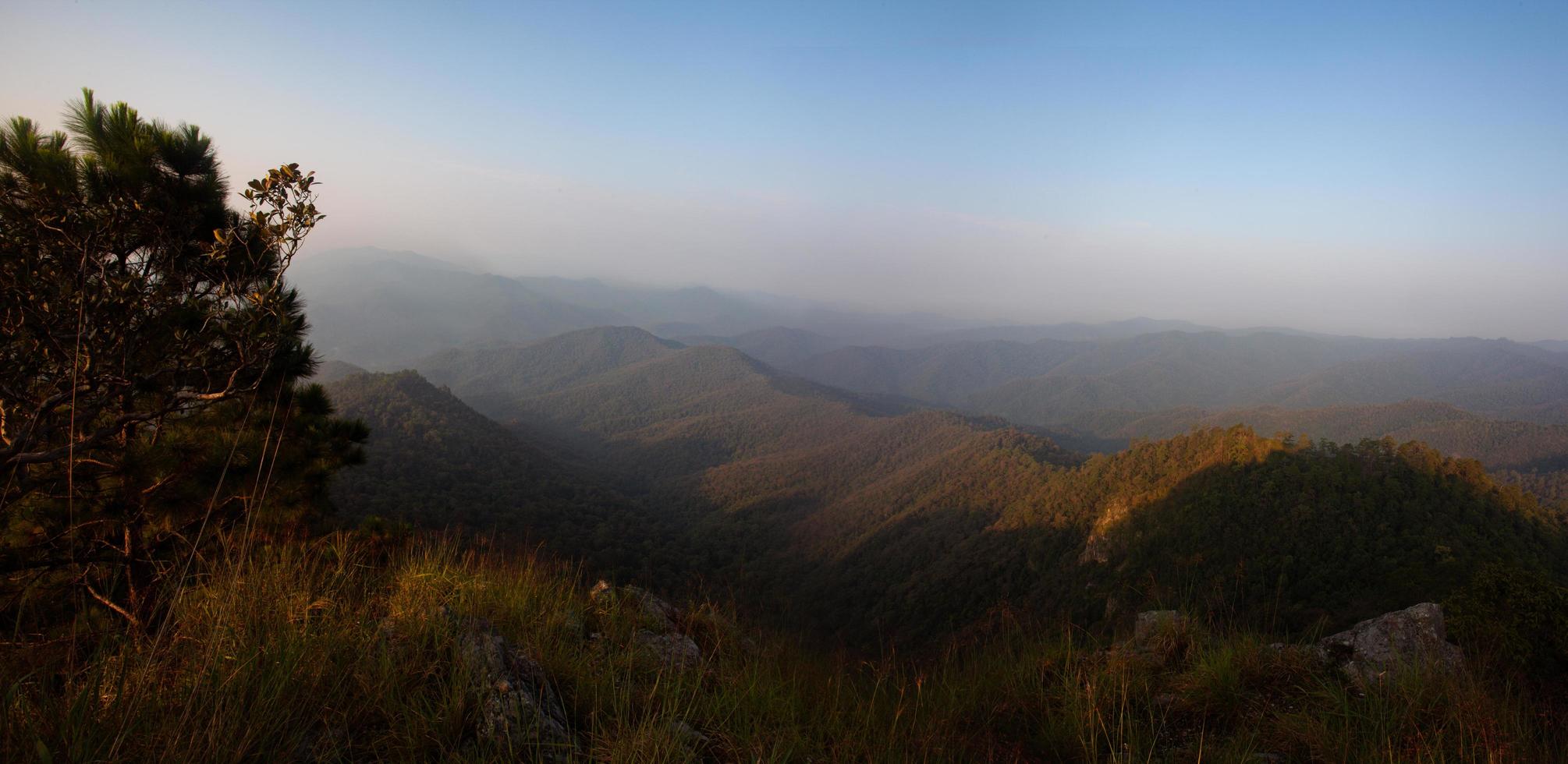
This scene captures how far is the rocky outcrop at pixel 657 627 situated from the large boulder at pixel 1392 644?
4353 millimetres

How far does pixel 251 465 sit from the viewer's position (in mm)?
6547

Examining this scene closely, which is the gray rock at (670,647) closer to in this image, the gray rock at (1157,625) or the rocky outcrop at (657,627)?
the rocky outcrop at (657,627)

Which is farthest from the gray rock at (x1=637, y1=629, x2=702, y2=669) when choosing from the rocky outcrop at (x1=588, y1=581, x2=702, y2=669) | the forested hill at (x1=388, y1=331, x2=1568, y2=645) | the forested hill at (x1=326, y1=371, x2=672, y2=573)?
the forested hill at (x1=326, y1=371, x2=672, y2=573)

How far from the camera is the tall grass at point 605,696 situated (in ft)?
6.50

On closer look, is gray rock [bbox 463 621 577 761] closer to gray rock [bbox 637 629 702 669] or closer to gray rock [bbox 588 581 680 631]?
gray rock [bbox 637 629 702 669]

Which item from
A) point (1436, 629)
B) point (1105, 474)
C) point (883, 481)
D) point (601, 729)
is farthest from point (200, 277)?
point (883, 481)

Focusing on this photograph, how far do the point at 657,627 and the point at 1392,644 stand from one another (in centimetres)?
522

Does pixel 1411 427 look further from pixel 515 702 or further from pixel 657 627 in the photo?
pixel 515 702

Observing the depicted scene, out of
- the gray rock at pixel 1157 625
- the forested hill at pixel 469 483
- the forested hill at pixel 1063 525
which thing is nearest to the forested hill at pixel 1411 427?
the forested hill at pixel 1063 525

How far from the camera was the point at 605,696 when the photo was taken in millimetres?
2795

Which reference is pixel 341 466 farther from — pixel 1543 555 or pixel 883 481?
pixel 883 481

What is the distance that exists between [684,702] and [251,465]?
7009 mm

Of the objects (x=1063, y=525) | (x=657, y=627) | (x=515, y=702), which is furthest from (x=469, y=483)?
(x=1063, y=525)

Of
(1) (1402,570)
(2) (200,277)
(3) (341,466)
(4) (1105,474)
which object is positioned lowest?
(4) (1105,474)
